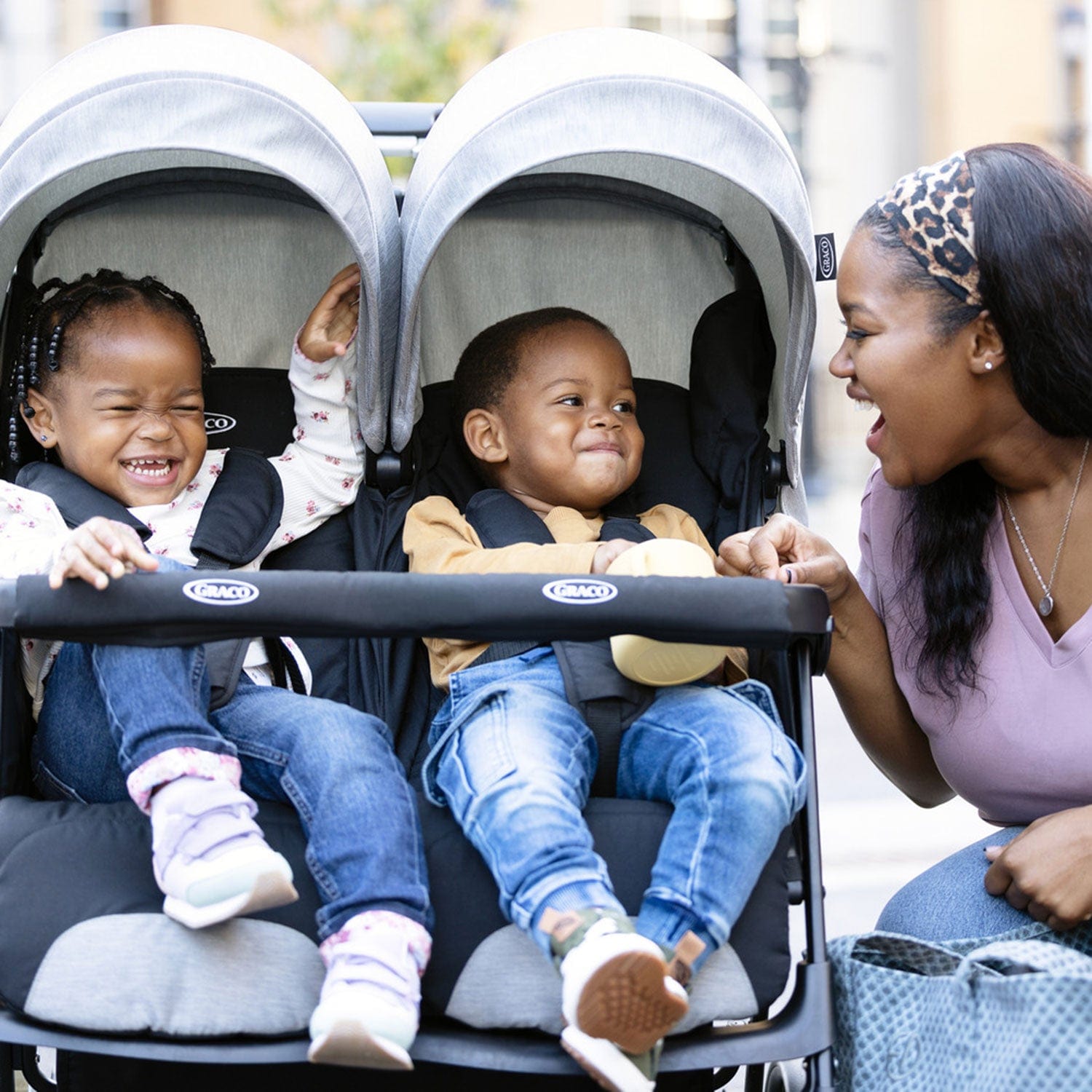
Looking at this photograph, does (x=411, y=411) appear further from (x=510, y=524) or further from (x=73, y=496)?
(x=73, y=496)

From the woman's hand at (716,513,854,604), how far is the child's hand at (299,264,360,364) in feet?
2.53

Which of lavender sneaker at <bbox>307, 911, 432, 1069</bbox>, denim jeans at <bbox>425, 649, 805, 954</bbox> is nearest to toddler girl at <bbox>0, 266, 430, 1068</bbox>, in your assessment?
lavender sneaker at <bbox>307, 911, 432, 1069</bbox>

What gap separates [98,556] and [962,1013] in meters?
1.15

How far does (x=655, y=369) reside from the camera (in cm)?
297

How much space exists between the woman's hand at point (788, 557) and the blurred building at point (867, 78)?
35.8 feet

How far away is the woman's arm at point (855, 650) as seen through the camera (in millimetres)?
2209

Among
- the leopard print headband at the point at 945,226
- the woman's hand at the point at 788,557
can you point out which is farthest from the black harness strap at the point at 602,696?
the leopard print headband at the point at 945,226

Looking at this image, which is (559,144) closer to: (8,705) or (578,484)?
(578,484)

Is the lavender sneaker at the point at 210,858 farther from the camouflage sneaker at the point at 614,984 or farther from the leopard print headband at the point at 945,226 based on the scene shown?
the leopard print headband at the point at 945,226

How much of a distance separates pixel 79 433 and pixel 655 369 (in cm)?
110

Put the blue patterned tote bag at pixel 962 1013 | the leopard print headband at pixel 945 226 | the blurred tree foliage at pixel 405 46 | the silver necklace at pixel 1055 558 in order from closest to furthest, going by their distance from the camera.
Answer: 1. the blue patterned tote bag at pixel 962 1013
2. the leopard print headband at pixel 945 226
3. the silver necklace at pixel 1055 558
4. the blurred tree foliage at pixel 405 46

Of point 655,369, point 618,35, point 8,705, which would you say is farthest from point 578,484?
point 8,705

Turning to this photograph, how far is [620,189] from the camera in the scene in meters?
2.87

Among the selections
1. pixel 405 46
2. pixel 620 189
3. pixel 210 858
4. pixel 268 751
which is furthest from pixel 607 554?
pixel 405 46
